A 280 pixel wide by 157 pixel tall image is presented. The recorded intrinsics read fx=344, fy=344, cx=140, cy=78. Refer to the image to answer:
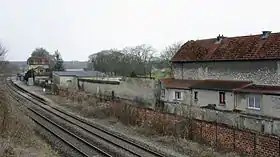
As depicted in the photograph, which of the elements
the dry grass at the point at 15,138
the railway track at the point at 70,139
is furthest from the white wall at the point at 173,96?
the dry grass at the point at 15,138

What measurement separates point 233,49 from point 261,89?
7.12m

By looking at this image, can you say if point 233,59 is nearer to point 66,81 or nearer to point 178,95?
point 178,95

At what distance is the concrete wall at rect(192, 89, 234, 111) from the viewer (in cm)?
2805

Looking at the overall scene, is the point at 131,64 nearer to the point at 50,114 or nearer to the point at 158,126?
the point at 50,114

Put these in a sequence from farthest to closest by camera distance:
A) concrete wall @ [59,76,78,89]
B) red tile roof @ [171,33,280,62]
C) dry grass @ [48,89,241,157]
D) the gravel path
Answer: concrete wall @ [59,76,78,89]
red tile roof @ [171,33,280,62]
dry grass @ [48,89,241,157]
the gravel path

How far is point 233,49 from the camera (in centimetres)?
3247

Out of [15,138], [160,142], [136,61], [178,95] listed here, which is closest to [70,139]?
[15,138]

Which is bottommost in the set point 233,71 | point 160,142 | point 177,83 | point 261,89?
point 160,142

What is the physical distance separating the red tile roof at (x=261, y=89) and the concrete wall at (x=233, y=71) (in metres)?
0.67

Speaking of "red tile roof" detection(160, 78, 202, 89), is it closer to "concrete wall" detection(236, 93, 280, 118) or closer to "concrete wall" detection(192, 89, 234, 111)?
"concrete wall" detection(192, 89, 234, 111)

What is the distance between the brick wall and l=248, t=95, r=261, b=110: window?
300 inches

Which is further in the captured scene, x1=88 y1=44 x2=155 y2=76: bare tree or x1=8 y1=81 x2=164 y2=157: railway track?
x1=88 y1=44 x2=155 y2=76: bare tree

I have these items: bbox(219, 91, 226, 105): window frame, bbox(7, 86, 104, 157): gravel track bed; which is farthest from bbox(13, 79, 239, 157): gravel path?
bbox(219, 91, 226, 105): window frame

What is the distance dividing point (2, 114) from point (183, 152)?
10.3 meters
